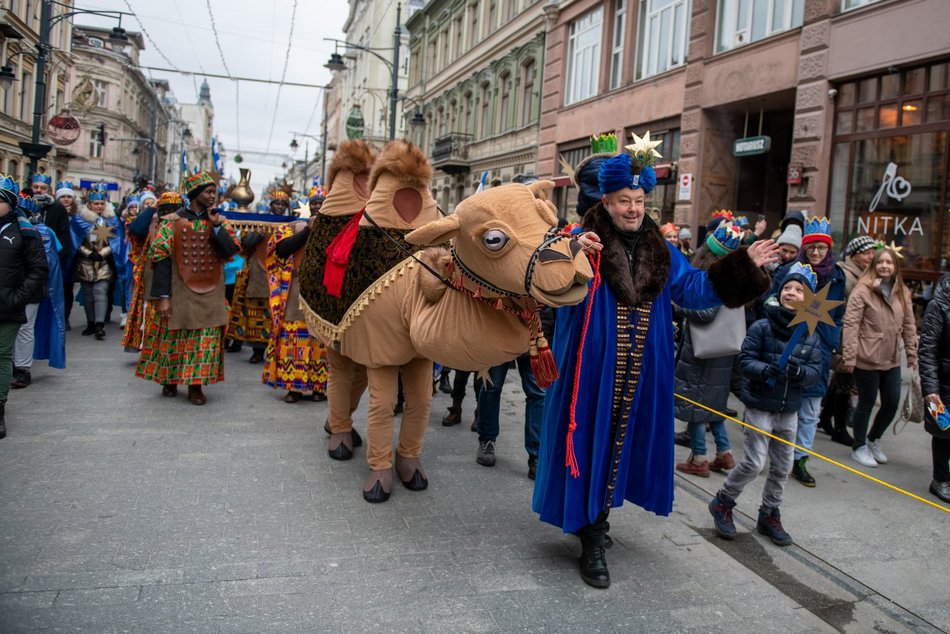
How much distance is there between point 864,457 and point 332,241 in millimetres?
4795

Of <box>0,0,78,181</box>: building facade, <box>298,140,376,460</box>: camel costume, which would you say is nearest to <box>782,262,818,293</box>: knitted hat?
<box>298,140,376,460</box>: camel costume

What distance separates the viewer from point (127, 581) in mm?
3301

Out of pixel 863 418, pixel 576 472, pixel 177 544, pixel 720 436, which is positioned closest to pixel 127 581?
pixel 177 544

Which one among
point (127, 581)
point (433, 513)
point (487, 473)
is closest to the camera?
point (127, 581)

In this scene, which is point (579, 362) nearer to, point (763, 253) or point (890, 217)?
point (763, 253)

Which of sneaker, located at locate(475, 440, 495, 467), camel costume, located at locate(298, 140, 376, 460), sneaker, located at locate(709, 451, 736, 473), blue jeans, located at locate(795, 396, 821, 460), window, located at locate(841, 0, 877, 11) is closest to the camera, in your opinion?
camel costume, located at locate(298, 140, 376, 460)

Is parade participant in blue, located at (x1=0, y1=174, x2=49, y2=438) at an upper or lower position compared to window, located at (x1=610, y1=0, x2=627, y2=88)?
lower

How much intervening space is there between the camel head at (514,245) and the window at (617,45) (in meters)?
15.2

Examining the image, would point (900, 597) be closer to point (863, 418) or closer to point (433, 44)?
point (863, 418)

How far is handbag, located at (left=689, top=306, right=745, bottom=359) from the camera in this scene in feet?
17.3

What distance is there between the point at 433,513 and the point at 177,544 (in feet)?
4.67

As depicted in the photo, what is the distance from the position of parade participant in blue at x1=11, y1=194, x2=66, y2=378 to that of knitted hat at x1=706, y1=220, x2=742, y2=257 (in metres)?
6.03

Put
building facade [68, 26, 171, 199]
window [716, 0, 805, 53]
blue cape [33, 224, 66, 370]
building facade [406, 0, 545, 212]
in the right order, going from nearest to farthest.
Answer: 1. blue cape [33, 224, 66, 370]
2. window [716, 0, 805, 53]
3. building facade [406, 0, 545, 212]
4. building facade [68, 26, 171, 199]

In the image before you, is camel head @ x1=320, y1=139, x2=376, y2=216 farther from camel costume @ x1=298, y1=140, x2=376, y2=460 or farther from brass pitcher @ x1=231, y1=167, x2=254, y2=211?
brass pitcher @ x1=231, y1=167, x2=254, y2=211
